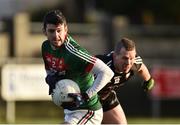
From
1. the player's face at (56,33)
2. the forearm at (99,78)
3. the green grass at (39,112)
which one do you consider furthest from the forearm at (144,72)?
the green grass at (39,112)

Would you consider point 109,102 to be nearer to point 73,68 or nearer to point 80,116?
point 80,116

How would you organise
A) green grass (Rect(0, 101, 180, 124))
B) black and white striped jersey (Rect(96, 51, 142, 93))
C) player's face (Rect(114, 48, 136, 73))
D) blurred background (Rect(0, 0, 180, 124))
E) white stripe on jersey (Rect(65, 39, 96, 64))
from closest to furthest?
white stripe on jersey (Rect(65, 39, 96, 64)), player's face (Rect(114, 48, 136, 73)), black and white striped jersey (Rect(96, 51, 142, 93)), blurred background (Rect(0, 0, 180, 124)), green grass (Rect(0, 101, 180, 124))

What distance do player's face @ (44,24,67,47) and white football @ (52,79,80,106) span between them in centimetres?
42

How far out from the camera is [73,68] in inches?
346

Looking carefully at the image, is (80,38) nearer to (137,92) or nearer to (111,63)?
(137,92)

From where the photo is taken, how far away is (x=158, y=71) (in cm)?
2172

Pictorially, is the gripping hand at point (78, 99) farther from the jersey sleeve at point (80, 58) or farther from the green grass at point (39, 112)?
the green grass at point (39, 112)

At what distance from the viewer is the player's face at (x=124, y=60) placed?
9289 millimetres

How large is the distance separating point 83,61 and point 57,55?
328mm

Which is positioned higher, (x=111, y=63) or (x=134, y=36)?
(x=111, y=63)

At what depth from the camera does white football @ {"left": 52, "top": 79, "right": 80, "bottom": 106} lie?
344 inches

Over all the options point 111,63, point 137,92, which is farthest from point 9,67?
point 111,63

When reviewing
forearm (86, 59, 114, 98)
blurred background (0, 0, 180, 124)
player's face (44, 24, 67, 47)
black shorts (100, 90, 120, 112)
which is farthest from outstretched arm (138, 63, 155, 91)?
blurred background (0, 0, 180, 124)

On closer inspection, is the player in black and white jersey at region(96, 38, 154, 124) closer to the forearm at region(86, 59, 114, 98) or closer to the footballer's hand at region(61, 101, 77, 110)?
the forearm at region(86, 59, 114, 98)
